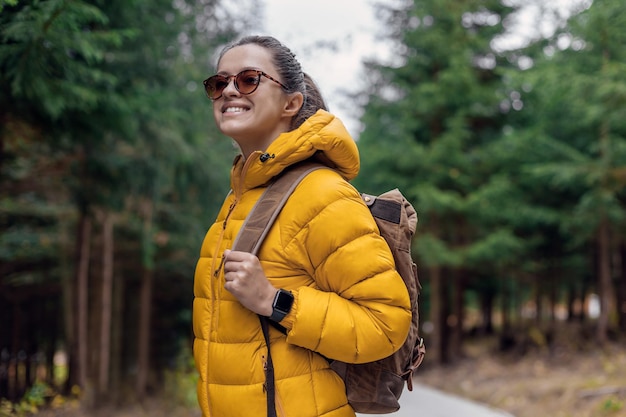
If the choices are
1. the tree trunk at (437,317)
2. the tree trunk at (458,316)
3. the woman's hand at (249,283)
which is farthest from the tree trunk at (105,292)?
the woman's hand at (249,283)

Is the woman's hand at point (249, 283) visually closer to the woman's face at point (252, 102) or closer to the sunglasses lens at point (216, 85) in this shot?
the woman's face at point (252, 102)

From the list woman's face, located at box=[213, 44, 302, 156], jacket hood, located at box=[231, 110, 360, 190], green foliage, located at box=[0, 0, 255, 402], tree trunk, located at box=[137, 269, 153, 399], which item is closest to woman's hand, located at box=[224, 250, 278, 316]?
jacket hood, located at box=[231, 110, 360, 190]

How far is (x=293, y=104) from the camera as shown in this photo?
2307 mm

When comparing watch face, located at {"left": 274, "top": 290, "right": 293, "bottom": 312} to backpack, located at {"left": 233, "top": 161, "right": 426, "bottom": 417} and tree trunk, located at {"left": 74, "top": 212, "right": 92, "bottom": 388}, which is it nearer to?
backpack, located at {"left": 233, "top": 161, "right": 426, "bottom": 417}

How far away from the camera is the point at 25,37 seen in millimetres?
3672

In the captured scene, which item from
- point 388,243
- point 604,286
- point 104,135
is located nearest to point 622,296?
point 604,286

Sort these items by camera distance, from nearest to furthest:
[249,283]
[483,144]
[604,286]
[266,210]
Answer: [249,283] → [266,210] → [604,286] → [483,144]

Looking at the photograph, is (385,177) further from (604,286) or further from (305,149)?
(305,149)

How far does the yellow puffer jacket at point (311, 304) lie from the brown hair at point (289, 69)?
195mm

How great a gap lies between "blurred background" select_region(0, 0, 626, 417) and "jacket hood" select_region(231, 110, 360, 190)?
2.85 m

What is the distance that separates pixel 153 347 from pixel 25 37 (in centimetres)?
1880

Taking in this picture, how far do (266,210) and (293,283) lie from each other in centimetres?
26

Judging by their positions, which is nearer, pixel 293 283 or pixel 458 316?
pixel 293 283

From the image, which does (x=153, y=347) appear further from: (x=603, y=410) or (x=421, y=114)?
(x=603, y=410)
